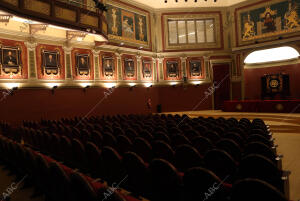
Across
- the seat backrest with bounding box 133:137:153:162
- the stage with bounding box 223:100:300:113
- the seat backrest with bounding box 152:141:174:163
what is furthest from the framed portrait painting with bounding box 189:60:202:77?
the seat backrest with bounding box 152:141:174:163

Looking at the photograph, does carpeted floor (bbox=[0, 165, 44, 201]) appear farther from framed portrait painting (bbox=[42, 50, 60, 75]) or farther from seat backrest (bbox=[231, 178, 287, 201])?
framed portrait painting (bbox=[42, 50, 60, 75])

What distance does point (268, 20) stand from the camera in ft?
42.1

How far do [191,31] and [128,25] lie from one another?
457cm

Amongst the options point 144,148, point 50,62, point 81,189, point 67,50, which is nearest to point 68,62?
point 67,50

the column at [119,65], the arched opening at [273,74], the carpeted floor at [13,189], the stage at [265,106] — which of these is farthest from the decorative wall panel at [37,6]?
the arched opening at [273,74]

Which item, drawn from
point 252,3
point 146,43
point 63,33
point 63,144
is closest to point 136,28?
point 146,43

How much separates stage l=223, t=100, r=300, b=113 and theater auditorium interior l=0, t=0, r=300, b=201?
2.0 inches

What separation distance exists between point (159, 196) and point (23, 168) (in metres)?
2.12

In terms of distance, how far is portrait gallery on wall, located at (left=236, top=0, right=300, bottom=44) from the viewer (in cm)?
1191

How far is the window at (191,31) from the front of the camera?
586 inches

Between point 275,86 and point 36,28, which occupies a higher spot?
point 36,28

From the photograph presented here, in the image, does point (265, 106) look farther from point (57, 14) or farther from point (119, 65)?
point (57, 14)

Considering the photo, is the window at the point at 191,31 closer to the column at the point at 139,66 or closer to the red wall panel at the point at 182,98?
the column at the point at 139,66

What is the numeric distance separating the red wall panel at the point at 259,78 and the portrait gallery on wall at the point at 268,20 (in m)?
2.03
